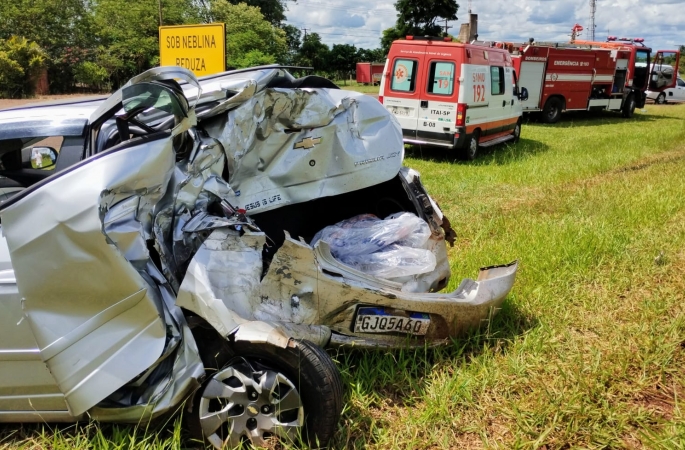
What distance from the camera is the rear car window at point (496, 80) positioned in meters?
11.6

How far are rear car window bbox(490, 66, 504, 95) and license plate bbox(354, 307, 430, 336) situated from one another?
945 centimetres

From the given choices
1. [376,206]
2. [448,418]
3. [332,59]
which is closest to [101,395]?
[448,418]

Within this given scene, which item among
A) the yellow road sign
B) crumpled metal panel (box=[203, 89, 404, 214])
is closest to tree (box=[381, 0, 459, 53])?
the yellow road sign

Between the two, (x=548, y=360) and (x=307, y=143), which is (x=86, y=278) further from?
(x=548, y=360)

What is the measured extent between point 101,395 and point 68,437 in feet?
2.00

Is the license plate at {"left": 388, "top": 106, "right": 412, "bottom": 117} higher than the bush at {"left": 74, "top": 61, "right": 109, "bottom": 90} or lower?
lower

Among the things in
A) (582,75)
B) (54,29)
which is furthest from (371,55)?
(582,75)

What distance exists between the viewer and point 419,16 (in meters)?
55.7

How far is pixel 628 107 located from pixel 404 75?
14.5m

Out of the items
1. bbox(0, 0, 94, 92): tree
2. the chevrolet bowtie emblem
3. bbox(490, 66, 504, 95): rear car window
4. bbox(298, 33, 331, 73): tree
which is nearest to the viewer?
the chevrolet bowtie emblem

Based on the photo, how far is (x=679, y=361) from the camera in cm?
331

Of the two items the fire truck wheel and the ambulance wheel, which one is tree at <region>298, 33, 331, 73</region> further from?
the ambulance wheel

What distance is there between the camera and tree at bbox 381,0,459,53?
5503 centimetres

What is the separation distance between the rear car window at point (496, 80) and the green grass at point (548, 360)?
555 cm
